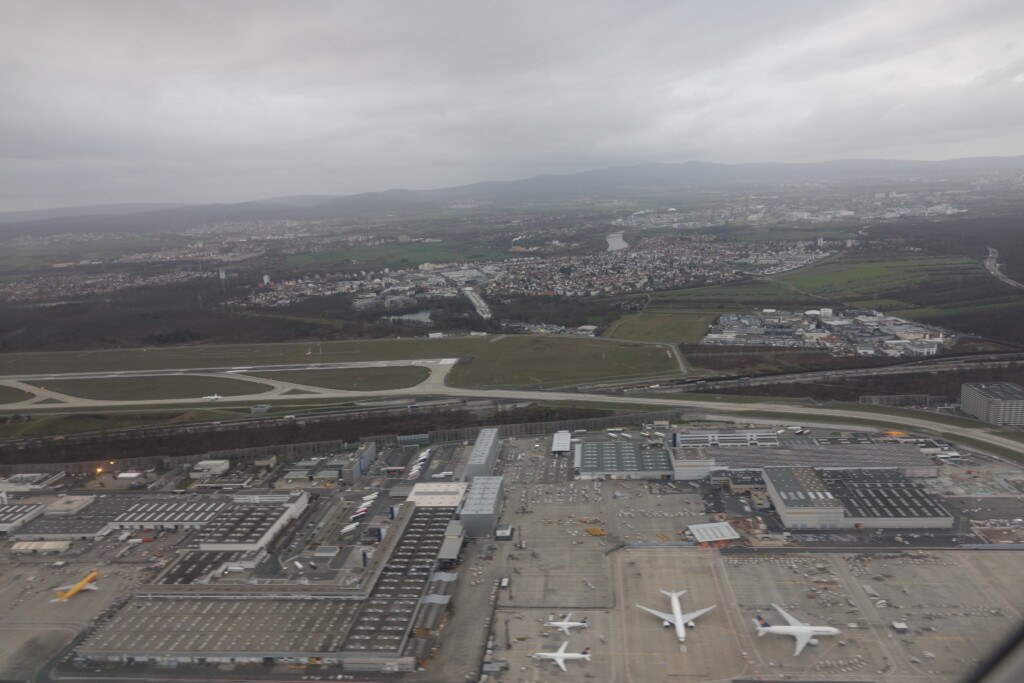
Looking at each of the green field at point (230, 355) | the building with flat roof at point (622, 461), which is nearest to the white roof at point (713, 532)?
the building with flat roof at point (622, 461)

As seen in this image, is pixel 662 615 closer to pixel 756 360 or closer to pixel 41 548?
pixel 41 548

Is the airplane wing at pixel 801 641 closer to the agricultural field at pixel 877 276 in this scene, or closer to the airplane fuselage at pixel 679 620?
the airplane fuselage at pixel 679 620

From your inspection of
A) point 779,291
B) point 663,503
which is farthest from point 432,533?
point 779,291

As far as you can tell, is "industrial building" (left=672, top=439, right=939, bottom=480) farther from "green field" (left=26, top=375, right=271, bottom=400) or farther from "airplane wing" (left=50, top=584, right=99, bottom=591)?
"green field" (left=26, top=375, right=271, bottom=400)

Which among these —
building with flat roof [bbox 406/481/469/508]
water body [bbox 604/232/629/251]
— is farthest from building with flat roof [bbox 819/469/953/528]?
water body [bbox 604/232/629/251]

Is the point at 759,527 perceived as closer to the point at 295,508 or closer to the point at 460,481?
the point at 460,481

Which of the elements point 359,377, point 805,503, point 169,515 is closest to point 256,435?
point 169,515

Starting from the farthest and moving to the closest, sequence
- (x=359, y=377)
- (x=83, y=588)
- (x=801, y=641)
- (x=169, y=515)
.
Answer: (x=359, y=377)
(x=169, y=515)
(x=83, y=588)
(x=801, y=641)
